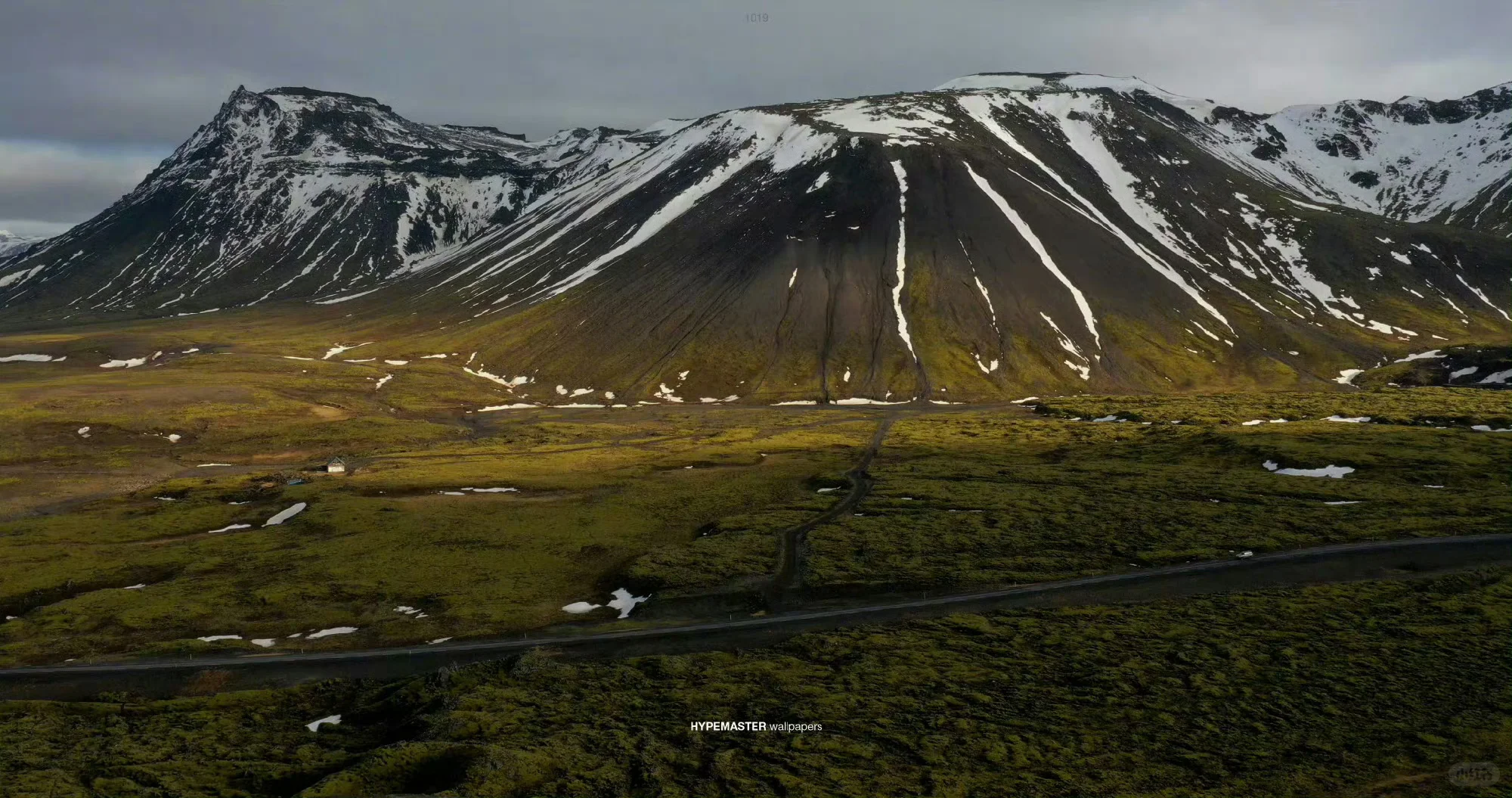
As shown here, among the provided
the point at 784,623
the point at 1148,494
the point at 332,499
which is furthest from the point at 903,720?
the point at 332,499

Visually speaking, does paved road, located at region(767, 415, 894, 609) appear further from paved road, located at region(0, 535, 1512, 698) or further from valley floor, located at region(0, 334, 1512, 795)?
paved road, located at region(0, 535, 1512, 698)

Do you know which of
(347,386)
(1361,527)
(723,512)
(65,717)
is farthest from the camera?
(347,386)

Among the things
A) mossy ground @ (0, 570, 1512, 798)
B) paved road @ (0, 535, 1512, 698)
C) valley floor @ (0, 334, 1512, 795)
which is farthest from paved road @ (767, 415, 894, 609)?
mossy ground @ (0, 570, 1512, 798)

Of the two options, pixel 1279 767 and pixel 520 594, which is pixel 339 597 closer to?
pixel 520 594

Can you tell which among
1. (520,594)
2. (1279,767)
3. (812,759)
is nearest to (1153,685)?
(1279,767)

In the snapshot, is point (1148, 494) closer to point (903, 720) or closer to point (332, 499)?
→ point (903, 720)
